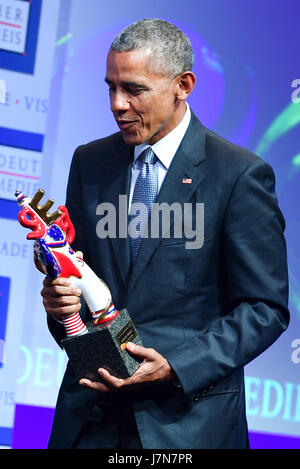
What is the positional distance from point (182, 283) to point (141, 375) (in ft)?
0.83

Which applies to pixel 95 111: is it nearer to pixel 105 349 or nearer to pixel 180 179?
pixel 180 179

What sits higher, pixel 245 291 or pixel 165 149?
pixel 165 149

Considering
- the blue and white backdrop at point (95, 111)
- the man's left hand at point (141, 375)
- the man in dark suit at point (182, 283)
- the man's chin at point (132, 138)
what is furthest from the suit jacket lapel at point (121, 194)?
the blue and white backdrop at point (95, 111)

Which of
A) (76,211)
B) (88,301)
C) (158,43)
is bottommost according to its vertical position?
(88,301)

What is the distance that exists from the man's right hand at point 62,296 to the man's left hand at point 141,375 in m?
0.16

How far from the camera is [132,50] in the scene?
1763 mm

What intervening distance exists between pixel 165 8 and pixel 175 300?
1.79 metres

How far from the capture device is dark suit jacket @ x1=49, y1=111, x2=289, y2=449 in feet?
5.77

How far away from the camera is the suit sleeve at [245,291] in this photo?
68.4 inches

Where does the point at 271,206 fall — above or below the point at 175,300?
above

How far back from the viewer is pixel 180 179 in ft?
6.04

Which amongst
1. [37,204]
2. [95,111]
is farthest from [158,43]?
[95,111]
